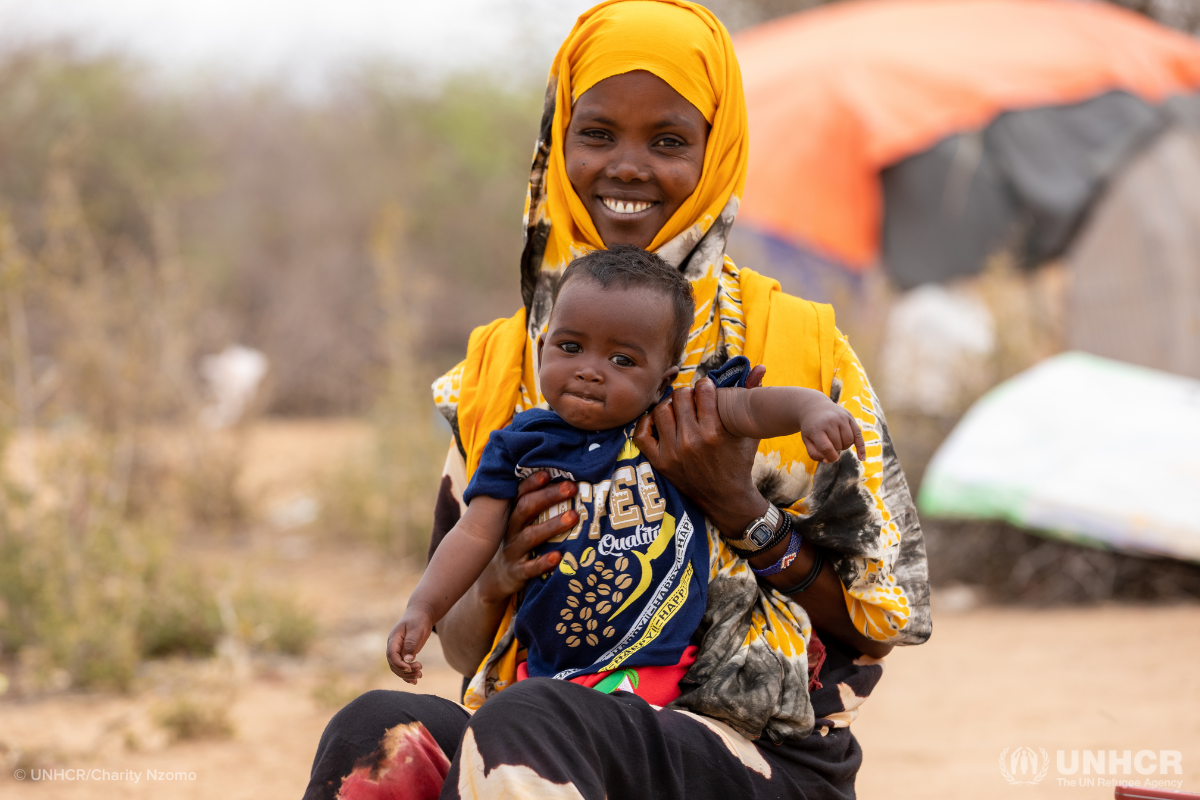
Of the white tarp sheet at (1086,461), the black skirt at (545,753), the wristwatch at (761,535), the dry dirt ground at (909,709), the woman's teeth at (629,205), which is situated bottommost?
the dry dirt ground at (909,709)

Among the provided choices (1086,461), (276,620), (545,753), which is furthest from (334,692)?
(1086,461)

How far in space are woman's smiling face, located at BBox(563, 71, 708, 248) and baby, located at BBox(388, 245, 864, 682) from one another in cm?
12

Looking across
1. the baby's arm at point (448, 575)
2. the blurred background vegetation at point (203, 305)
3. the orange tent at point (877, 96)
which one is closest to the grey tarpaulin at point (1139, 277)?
the orange tent at point (877, 96)

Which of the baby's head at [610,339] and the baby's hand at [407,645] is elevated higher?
the baby's head at [610,339]

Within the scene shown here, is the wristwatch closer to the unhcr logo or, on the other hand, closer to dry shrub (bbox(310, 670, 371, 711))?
the unhcr logo

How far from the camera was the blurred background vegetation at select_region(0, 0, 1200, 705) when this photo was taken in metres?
4.79

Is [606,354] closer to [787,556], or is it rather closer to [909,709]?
[787,556]

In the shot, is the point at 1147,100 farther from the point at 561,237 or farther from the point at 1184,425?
the point at 561,237

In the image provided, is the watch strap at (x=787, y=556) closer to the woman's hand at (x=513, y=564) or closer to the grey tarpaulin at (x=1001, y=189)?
the woman's hand at (x=513, y=564)

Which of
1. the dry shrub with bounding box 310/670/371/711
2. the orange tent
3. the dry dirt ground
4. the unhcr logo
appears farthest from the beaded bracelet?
the orange tent

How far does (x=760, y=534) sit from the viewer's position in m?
1.87

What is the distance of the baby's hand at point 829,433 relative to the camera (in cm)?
159

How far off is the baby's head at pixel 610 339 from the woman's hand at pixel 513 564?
0.13 meters

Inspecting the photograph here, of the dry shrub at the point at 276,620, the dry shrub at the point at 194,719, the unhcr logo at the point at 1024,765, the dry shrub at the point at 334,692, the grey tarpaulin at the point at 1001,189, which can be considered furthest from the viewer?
the grey tarpaulin at the point at 1001,189
